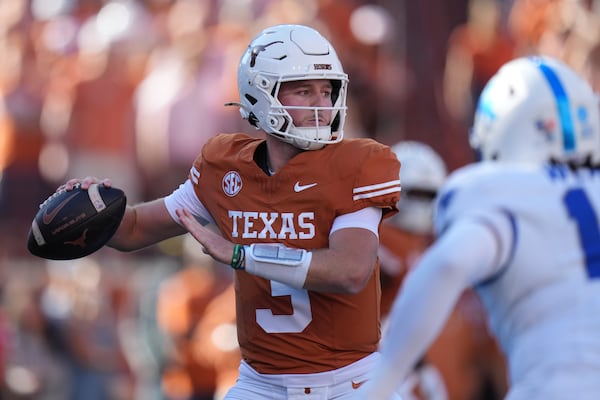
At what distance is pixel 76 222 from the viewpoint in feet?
14.9

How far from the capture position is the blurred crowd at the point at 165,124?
876cm

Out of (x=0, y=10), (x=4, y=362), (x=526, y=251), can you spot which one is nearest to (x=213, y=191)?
(x=526, y=251)

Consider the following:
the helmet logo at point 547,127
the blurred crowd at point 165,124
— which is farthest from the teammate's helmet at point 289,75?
the blurred crowd at point 165,124

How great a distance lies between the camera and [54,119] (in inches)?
398

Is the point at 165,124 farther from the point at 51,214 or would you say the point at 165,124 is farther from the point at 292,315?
the point at 292,315

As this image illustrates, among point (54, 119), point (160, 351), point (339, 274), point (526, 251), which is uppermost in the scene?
point (526, 251)

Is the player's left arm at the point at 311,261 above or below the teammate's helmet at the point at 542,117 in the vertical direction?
below

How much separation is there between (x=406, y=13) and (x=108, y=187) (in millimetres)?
5792

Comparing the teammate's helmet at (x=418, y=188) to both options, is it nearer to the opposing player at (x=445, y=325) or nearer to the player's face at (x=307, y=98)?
the opposing player at (x=445, y=325)

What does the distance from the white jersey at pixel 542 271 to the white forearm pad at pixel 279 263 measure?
2.48 feet

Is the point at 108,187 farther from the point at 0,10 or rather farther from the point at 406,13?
the point at 0,10

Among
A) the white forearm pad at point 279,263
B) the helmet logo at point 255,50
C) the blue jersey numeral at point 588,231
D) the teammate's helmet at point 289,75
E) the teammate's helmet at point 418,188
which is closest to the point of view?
the blue jersey numeral at point 588,231

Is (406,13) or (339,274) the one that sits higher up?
(339,274)

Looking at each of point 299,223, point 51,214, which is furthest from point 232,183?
point 51,214
